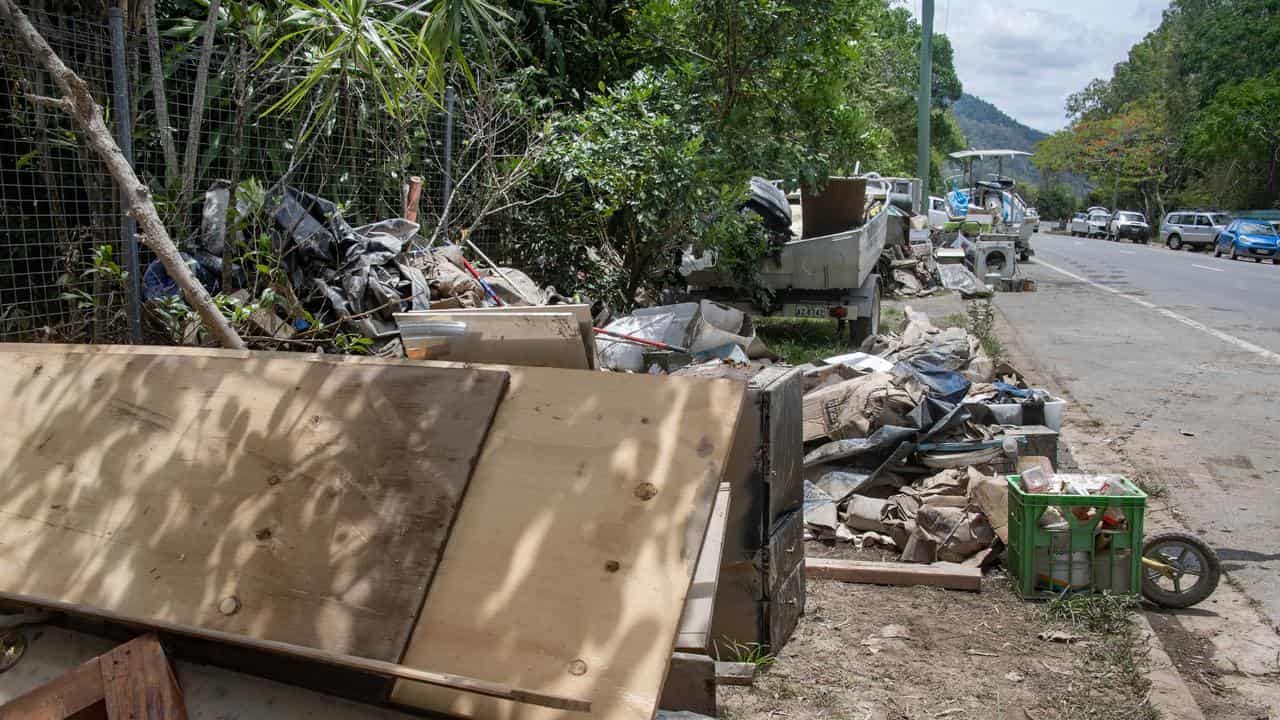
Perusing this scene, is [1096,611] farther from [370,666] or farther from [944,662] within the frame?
[370,666]

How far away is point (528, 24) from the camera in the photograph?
28.7ft

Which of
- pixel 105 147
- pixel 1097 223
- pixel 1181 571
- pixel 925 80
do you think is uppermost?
pixel 925 80

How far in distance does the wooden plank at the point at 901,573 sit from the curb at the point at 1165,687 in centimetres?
75

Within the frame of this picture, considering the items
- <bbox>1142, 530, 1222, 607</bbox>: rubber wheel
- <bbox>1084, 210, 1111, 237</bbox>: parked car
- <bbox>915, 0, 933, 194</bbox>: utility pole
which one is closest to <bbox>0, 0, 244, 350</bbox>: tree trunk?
<bbox>1142, 530, 1222, 607</bbox>: rubber wheel

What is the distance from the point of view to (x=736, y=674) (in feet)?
9.37

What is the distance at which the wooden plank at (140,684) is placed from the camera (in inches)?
73.9

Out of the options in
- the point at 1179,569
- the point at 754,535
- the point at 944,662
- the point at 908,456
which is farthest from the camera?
the point at 908,456

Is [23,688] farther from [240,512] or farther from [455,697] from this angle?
[455,697]

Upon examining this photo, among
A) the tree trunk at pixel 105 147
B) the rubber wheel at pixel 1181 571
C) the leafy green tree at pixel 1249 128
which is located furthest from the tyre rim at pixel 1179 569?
the leafy green tree at pixel 1249 128

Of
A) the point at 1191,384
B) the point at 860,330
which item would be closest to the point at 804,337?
the point at 860,330

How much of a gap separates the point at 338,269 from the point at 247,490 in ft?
11.5

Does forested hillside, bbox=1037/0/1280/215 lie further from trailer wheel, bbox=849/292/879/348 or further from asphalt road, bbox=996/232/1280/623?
trailer wheel, bbox=849/292/879/348

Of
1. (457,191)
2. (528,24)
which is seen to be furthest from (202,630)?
(528,24)

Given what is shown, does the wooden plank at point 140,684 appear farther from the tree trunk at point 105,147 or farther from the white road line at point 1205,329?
the white road line at point 1205,329
